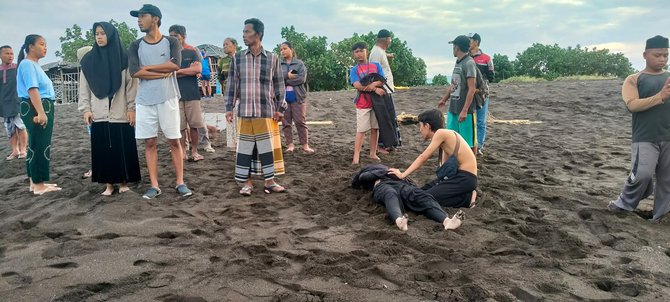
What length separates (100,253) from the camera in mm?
3186

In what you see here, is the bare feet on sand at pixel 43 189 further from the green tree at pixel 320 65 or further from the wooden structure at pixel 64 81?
the wooden structure at pixel 64 81

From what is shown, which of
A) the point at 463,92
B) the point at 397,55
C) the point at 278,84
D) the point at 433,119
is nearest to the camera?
the point at 433,119

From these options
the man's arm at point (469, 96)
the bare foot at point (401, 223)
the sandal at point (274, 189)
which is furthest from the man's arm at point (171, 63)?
the man's arm at point (469, 96)

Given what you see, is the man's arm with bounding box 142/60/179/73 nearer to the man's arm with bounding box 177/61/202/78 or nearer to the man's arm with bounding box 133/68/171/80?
the man's arm with bounding box 133/68/171/80

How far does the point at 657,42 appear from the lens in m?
3.81

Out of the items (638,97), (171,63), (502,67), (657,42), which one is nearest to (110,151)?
(171,63)

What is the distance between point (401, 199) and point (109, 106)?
10.3 feet

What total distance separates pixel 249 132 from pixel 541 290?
3140mm

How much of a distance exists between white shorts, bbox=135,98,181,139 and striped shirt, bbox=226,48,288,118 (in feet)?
2.01

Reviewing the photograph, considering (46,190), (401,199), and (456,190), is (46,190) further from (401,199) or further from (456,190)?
(456,190)

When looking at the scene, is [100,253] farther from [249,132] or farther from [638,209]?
[638,209]

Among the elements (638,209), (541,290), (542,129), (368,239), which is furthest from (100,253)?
(542,129)

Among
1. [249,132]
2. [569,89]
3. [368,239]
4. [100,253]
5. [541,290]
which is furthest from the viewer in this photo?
[569,89]

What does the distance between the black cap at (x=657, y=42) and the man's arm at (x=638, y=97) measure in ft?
0.96
